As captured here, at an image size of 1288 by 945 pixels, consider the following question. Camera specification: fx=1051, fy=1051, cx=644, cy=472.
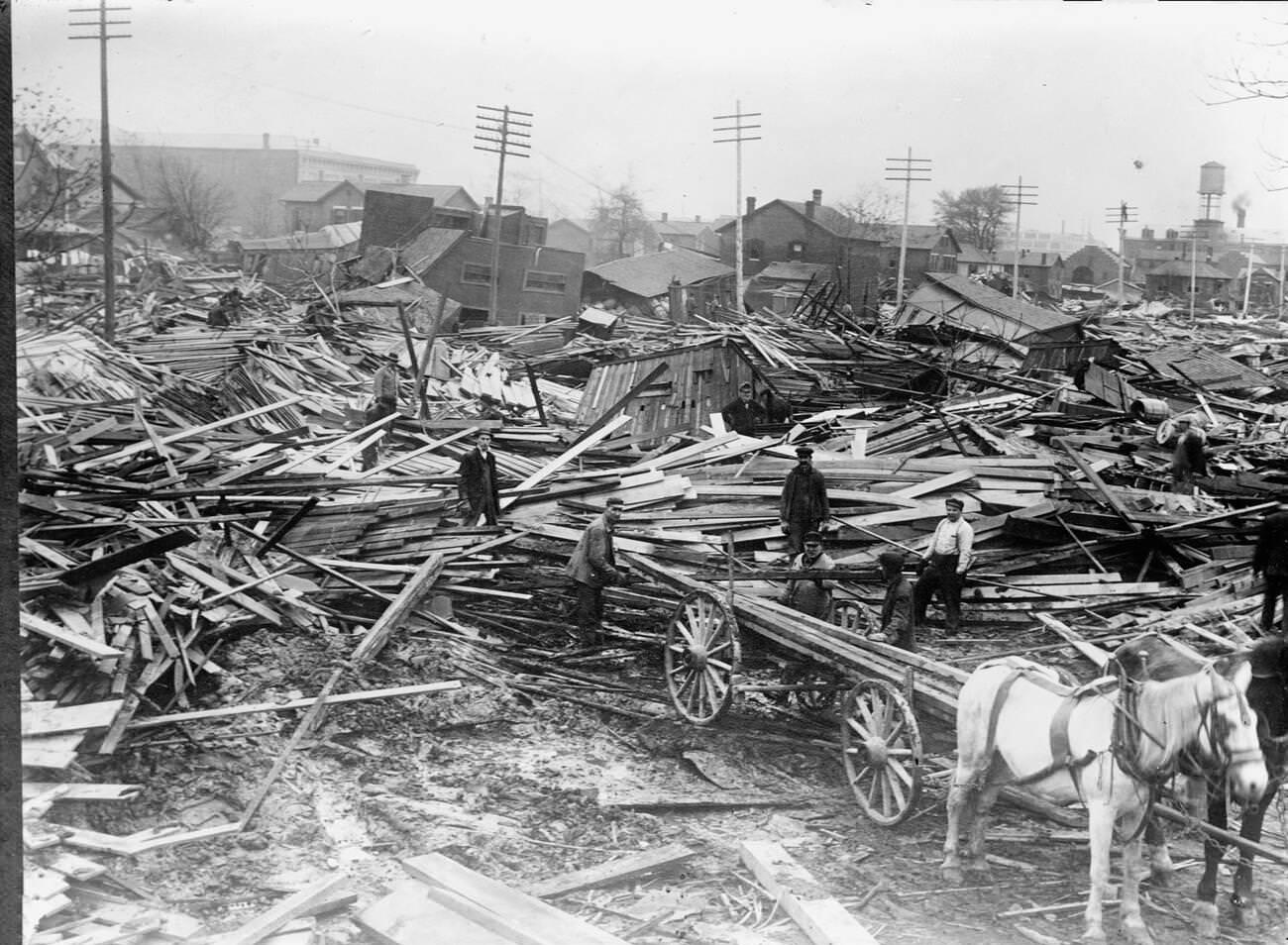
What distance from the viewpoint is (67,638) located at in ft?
21.5

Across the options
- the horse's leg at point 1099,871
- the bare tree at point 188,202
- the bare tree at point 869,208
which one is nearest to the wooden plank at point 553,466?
the horse's leg at point 1099,871

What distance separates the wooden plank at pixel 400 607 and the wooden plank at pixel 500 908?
2.88 metres

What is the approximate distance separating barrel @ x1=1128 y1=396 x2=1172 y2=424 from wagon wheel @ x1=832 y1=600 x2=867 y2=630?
11.8 meters

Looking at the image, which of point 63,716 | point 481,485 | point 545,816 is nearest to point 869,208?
point 481,485

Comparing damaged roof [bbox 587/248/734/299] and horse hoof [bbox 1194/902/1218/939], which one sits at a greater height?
damaged roof [bbox 587/248/734/299]

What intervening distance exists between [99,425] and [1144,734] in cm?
1150

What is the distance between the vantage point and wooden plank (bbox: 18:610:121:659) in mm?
6527

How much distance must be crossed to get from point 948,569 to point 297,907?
206 inches

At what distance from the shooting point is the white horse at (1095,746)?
15.4 ft

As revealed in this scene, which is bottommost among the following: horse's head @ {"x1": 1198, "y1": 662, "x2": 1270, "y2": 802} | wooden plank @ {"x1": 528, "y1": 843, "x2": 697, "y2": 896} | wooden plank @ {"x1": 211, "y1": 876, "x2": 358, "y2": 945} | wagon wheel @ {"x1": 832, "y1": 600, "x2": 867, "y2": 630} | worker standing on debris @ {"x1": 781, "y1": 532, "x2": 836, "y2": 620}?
wooden plank @ {"x1": 528, "y1": 843, "x2": 697, "y2": 896}

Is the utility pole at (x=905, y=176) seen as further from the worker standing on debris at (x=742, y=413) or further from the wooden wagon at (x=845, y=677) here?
the wooden wagon at (x=845, y=677)

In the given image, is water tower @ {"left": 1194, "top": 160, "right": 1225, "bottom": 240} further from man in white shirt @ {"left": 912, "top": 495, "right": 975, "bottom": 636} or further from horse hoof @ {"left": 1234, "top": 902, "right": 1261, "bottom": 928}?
horse hoof @ {"left": 1234, "top": 902, "right": 1261, "bottom": 928}

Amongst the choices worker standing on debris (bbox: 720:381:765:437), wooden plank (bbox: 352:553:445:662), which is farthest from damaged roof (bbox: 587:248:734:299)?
wooden plank (bbox: 352:553:445:662)

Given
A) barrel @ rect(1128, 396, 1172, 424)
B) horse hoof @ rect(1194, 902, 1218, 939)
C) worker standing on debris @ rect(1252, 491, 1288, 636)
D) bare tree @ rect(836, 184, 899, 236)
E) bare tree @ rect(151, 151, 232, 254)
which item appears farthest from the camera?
bare tree @ rect(836, 184, 899, 236)
